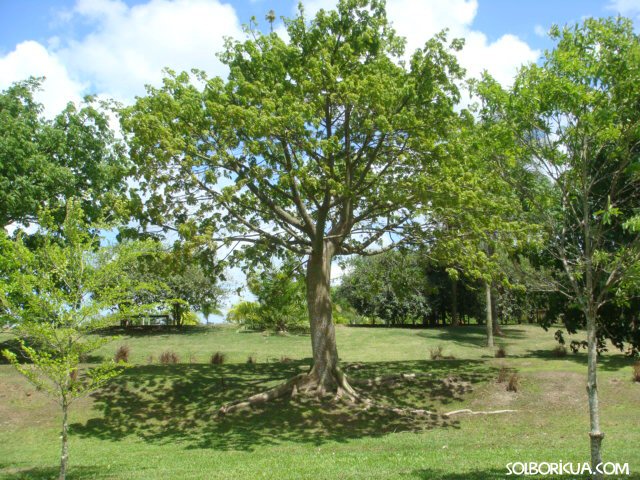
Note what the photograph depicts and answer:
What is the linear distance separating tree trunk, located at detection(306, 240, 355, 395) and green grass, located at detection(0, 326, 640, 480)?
1.07 m

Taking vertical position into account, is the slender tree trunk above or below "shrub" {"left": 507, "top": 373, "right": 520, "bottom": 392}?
above

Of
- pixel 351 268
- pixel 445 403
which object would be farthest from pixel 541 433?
pixel 351 268

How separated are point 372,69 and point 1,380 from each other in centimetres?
1382

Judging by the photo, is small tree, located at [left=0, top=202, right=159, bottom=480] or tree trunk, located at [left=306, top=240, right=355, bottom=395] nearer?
small tree, located at [left=0, top=202, right=159, bottom=480]

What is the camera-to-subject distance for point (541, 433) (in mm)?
12164

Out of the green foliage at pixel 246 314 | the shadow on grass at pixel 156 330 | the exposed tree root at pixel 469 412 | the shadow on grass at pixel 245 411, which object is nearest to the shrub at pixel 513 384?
the shadow on grass at pixel 245 411

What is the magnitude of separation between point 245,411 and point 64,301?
738 cm

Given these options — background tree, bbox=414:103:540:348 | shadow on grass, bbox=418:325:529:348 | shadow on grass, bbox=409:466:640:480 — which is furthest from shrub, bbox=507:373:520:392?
shadow on grass, bbox=418:325:529:348

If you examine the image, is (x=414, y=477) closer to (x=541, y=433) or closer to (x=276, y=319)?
(x=541, y=433)

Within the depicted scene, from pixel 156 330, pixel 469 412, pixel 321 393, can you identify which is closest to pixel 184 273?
pixel 321 393

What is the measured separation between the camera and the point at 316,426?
13.3 m

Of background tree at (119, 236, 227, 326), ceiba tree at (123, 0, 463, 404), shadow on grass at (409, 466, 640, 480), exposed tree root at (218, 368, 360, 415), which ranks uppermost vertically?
ceiba tree at (123, 0, 463, 404)

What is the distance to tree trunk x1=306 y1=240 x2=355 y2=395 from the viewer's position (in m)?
15.6

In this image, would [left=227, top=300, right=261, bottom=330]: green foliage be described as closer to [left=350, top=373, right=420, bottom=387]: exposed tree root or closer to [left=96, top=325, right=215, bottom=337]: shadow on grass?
[left=96, top=325, right=215, bottom=337]: shadow on grass
